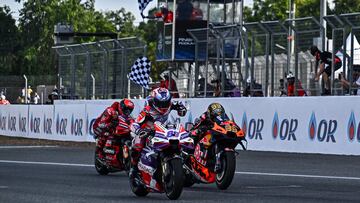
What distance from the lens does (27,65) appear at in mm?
94625

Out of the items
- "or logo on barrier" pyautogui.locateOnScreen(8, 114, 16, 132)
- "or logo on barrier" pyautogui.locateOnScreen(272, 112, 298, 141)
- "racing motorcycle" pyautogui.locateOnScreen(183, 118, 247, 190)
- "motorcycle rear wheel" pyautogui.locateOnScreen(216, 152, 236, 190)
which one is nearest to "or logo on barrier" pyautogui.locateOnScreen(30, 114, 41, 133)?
"or logo on barrier" pyautogui.locateOnScreen(8, 114, 16, 132)

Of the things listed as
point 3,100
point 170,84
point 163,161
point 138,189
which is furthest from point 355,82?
point 3,100

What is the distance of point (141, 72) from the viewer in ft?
106

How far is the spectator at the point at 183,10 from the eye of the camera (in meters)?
33.8

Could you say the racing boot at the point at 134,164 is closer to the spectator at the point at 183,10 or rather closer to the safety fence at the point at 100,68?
the safety fence at the point at 100,68

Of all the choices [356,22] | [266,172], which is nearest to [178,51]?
[356,22]

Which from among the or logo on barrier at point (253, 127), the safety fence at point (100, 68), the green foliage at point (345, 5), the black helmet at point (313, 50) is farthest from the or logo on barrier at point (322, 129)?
the green foliage at point (345, 5)

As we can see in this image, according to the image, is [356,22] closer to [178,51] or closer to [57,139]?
[178,51]

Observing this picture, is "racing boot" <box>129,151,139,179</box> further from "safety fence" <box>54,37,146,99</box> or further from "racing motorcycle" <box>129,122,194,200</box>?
"safety fence" <box>54,37,146,99</box>

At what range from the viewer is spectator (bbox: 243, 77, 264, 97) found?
27844 mm

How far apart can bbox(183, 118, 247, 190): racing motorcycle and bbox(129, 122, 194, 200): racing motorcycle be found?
1070mm

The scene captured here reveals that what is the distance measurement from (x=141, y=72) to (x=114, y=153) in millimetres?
12910

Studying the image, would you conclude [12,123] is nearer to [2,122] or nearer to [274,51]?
[2,122]

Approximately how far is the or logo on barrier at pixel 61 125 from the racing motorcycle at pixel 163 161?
20779 mm
